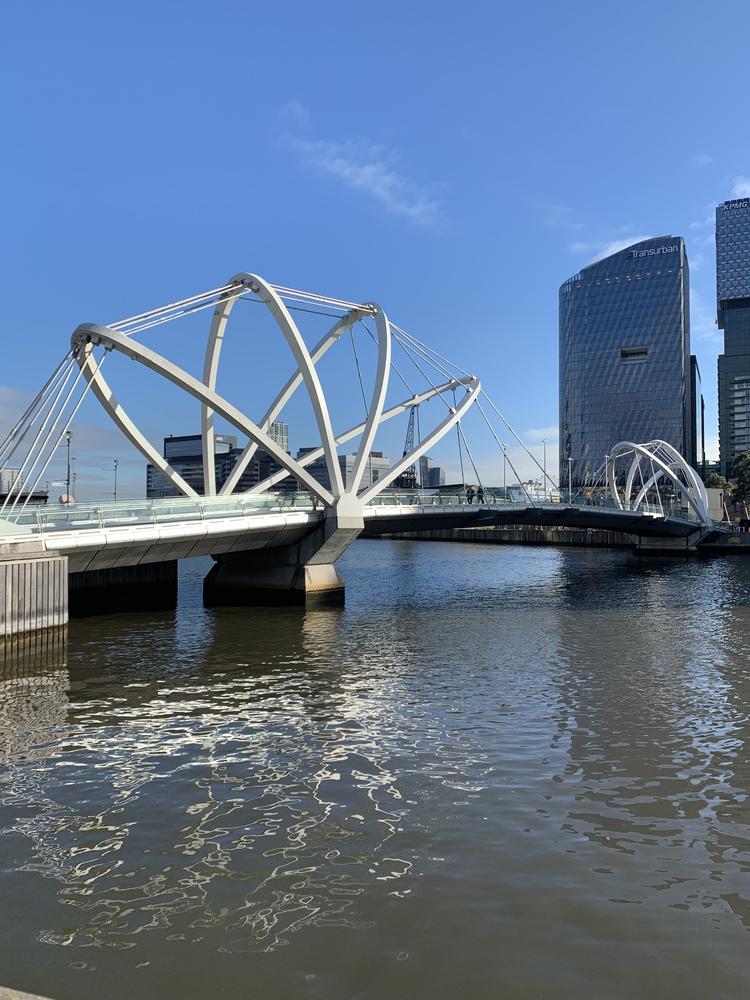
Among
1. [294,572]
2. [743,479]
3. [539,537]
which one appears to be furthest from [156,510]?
[743,479]

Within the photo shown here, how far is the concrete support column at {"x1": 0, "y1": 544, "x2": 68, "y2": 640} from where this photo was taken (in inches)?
954

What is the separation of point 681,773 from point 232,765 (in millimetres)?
7699

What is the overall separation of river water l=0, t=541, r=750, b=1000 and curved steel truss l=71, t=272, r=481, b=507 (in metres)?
13.7

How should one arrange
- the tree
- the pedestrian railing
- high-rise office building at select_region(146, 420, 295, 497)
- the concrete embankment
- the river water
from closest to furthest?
the river water
the pedestrian railing
the concrete embankment
the tree
high-rise office building at select_region(146, 420, 295, 497)

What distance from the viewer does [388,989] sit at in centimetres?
668

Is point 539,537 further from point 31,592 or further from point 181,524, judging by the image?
point 31,592

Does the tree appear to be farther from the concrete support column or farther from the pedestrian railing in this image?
the concrete support column

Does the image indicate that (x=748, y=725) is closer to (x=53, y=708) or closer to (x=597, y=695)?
(x=597, y=695)

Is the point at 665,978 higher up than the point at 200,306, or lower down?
lower down

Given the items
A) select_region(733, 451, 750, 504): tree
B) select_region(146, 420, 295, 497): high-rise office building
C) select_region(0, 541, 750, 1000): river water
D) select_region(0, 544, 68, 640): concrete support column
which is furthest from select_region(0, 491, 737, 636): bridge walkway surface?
select_region(146, 420, 295, 497): high-rise office building

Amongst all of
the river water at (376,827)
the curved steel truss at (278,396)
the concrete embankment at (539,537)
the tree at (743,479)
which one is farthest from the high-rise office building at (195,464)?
the river water at (376,827)

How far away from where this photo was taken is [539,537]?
368ft

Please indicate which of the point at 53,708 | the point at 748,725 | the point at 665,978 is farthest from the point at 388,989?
the point at 53,708

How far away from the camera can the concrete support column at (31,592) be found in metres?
24.2
